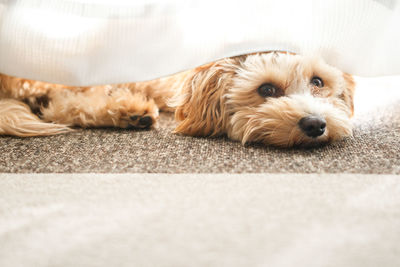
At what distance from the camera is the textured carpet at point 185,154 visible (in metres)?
0.85

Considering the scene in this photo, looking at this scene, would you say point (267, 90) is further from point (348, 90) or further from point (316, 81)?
point (348, 90)

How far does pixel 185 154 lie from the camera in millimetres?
956

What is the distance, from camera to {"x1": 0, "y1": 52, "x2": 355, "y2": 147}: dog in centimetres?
103

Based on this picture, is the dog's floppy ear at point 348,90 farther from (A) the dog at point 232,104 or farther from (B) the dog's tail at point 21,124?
(B) the dog's tail at point 21,124

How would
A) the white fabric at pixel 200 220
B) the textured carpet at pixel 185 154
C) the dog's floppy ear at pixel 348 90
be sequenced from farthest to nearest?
the dog's floppy ear at pixel 348 90 → the textured carpet at pixel 185 154 → the white fabric at pixel 200 220

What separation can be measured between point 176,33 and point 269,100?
359mm

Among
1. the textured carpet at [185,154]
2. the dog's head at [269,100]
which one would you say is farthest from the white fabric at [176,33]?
the textured carpet at [185,154]

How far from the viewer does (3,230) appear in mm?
613

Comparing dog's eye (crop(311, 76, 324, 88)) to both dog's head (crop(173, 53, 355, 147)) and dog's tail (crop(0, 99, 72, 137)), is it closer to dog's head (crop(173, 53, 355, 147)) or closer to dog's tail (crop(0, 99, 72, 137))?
dog's head (crop(173, 53, 355, 147))

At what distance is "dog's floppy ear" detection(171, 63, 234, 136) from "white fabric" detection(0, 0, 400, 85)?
0.09 m

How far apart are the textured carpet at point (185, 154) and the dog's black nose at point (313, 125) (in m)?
0.05

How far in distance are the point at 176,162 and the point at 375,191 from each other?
0.45 m

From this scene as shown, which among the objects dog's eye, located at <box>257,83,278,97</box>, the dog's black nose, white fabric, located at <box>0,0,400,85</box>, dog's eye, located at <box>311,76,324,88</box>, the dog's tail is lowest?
the dog's tail

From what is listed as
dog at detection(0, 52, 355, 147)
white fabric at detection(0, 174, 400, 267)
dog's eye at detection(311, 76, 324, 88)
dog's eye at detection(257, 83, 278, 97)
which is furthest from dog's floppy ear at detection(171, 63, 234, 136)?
white fabric at detection(0, 174, 400, 267)
